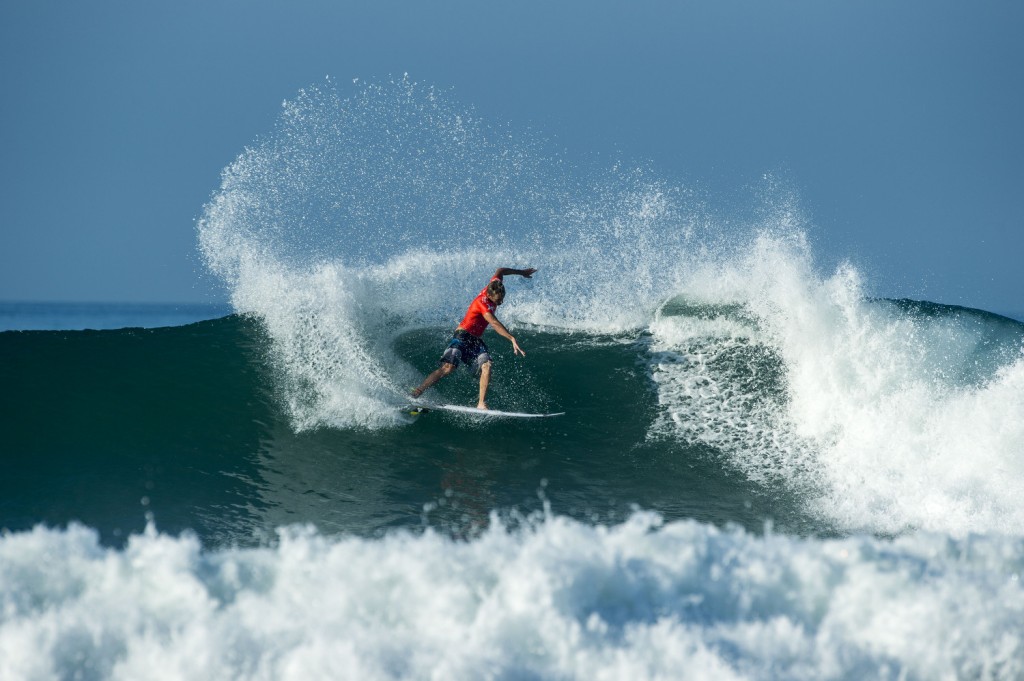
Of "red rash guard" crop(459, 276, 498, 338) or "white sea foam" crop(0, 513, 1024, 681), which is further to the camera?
"red rash guard" crop(459, 276, 498, 338)

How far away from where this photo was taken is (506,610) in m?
3.07

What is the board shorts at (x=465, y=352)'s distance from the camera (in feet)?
26.0

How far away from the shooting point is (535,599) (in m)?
3.11

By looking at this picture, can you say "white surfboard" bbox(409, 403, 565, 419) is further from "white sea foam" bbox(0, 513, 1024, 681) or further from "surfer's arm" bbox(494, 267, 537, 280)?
"white sea foam" bbox(0, 513, 1024, 681)

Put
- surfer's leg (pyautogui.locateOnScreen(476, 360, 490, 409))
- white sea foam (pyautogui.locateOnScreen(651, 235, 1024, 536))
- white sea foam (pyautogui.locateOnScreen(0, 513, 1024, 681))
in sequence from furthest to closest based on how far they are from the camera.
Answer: surfer's leg (pyautogui.locateOnScreen(476, 360, 490, 409)) < white sea foam (pyautogui.locateOnScreen(651, 235, 1024, 536)) < white sea foam (pyautogui.locateOnScreen(0, 513, 1024, 681))

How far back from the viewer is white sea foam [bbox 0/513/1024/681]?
2908 mm

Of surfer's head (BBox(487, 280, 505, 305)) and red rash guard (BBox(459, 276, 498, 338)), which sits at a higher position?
surfer's head (BBox(487, 280, 505, 305))

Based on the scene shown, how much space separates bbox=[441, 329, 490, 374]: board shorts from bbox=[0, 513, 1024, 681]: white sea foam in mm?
4356

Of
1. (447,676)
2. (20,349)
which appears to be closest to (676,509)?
(447,676)

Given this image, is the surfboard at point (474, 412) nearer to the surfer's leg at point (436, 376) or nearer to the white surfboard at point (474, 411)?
the white surfboard at point (474, 411)

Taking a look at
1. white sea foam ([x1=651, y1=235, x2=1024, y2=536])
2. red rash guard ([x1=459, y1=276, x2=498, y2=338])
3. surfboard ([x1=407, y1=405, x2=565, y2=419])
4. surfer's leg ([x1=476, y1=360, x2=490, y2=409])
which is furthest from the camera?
red rash guard ([x1=459, y1=276, x2=498, y2=338])

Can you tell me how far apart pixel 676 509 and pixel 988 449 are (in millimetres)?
2864

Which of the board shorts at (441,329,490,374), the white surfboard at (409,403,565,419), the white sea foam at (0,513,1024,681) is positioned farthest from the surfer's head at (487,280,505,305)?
the white sea foam at (0,513,1024,681)

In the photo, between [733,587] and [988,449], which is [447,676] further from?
[988,449]
